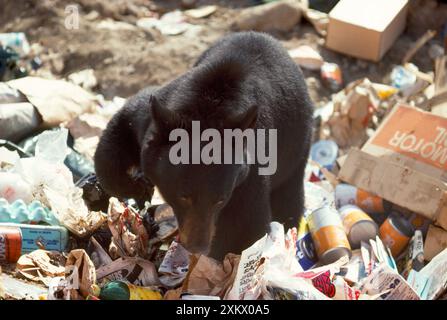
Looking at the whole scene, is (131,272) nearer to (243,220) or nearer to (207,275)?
(207,275)

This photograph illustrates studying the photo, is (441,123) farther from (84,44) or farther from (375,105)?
(84,44)

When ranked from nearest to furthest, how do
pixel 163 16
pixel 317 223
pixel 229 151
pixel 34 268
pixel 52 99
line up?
pixel 229 151 → pixel 34 268 → pixel 317 223 → pixel 52 99 → pixel 163 16

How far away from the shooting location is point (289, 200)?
4418mm

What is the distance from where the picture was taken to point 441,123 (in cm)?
466

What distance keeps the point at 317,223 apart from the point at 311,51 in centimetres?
270

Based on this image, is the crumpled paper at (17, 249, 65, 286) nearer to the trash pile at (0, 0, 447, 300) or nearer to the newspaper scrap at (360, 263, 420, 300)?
the trash pile at (0, 0, 447, 300)

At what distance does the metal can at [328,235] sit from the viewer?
3982 mm

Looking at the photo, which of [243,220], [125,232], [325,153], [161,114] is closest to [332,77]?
[325,153]

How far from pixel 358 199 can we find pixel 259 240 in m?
1.55

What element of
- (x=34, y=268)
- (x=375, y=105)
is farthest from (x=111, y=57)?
(x=34, y=268)

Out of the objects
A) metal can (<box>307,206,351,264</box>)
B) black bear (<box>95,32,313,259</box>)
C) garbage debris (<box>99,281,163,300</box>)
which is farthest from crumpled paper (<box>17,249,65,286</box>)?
metal can (<box>307,206,351,264</box>)

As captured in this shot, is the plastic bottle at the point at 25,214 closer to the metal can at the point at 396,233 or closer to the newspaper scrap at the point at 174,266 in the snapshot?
the newspaper scrap at the point at 174,266

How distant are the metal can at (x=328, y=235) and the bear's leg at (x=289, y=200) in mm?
204

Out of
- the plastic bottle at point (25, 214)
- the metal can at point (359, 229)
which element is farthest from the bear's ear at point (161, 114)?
the metal can at point (359, 229)
